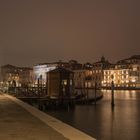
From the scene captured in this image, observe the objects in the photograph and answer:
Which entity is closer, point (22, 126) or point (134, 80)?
point (22, 126)

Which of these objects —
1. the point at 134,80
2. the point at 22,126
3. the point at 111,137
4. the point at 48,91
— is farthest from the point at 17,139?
the point at 134,80

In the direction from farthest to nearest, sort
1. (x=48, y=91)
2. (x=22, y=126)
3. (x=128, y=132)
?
(x=48, y=91)
(x=128, y=132)
(x=22, y=126)

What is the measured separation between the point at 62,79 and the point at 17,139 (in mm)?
37519

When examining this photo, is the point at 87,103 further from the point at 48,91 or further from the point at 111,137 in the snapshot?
the point at 111,137

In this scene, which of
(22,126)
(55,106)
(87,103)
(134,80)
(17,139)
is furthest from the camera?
(134,80)

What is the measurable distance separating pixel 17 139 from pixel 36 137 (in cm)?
71

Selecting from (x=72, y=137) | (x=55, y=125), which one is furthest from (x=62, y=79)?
(x=72, y=137)

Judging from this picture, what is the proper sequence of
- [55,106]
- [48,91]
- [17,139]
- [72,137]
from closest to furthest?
[17,139] → [72,137] → [55,106] → [48,91]

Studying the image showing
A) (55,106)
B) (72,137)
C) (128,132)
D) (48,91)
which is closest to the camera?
(72,137)

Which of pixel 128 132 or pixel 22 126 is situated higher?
pixel 22 126

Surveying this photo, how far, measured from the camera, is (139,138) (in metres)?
22.1

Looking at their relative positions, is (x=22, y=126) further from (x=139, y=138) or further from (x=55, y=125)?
(x=139, y=138)

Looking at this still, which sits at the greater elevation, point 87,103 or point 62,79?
point 62,79

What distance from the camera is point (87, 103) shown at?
56000 mm
